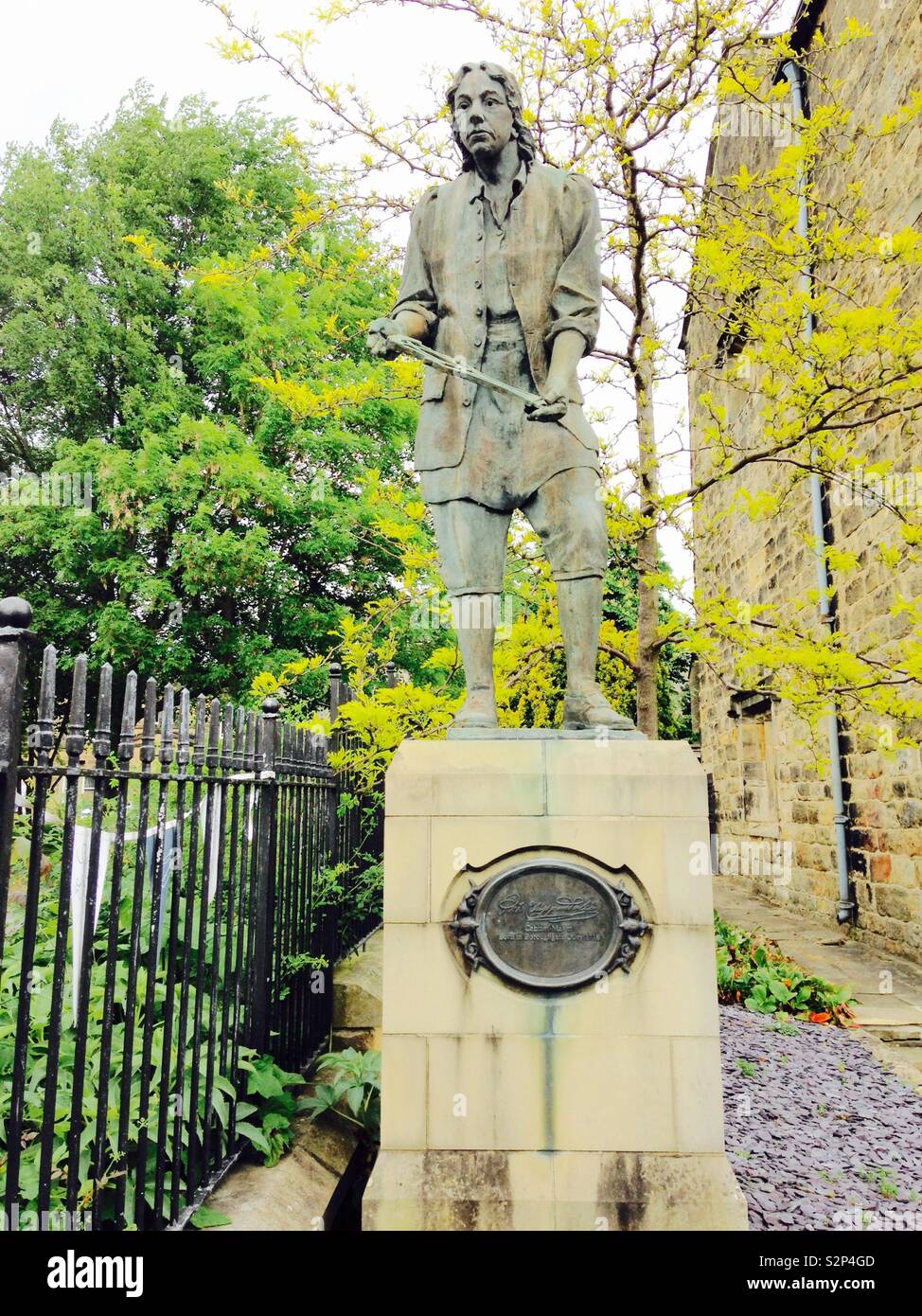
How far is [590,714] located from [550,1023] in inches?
40.7

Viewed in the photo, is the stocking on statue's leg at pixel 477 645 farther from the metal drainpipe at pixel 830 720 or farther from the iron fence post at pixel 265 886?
the metal drainpipe at pixel 830 720

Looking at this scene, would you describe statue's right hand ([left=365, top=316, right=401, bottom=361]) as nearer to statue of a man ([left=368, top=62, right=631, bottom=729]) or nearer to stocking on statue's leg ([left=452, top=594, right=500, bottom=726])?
statue of a man ([left=368, top=62, right=631, bottom=729])

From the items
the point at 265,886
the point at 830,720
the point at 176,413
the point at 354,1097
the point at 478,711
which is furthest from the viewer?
the point at 176,413

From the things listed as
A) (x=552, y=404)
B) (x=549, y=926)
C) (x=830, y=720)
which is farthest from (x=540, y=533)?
(x=830, y=720)

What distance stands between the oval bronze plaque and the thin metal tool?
164 centimetres

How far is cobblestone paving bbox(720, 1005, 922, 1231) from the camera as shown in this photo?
10.2ft

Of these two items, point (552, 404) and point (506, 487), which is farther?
point (506, 487)

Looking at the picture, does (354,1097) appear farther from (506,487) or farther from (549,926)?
(506,487)

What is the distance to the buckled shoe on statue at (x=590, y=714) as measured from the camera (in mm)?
3178

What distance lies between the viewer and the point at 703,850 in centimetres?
295

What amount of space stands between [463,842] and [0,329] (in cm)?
1596

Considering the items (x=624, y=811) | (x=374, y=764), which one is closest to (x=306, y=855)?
(x=374, y=764)

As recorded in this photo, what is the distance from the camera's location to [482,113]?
3.27 meters

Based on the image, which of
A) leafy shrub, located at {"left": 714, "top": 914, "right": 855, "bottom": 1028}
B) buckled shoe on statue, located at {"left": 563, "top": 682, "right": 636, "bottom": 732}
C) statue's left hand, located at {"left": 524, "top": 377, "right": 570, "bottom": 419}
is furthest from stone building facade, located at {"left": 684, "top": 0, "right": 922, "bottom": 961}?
statue's left hand, located at {"left": 524, "top": 377, "right": 570, "bottom": 419}
